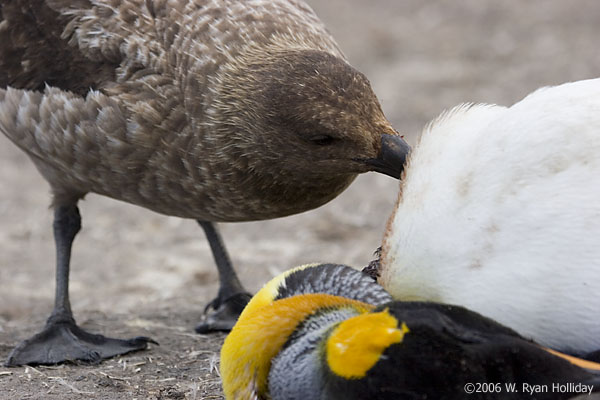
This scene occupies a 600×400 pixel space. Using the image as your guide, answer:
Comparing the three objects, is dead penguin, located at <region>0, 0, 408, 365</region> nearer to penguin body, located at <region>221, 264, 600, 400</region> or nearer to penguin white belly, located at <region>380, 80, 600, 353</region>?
penguin white belly, located at <region>380, 80, 600, 353</region>

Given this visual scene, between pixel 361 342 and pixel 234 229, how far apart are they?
5.15 m

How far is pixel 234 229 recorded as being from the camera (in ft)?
25.6

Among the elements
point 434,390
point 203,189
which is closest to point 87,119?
point 203,189

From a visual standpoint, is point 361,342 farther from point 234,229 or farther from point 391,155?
point 234,229

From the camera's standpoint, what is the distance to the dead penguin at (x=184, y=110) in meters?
4.26

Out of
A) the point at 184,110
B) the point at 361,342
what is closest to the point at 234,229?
the point at 184,110

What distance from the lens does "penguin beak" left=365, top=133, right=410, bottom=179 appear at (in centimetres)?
412

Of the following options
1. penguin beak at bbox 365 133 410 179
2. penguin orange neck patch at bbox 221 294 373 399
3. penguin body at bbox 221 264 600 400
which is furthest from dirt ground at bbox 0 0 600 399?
penguin beak at bbox 365 133 410 179

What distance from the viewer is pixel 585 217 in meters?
2.97

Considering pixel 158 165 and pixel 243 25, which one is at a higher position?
pixel 243 25

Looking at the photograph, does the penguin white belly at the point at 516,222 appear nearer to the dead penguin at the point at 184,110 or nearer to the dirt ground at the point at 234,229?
the dead penguin at the point at 184,110

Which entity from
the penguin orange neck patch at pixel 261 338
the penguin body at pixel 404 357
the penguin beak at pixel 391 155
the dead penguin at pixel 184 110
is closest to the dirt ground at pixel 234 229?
the dead penguin at pixel 184 110

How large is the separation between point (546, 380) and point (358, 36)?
932 centimetres

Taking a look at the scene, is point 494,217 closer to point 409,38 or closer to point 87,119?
point 87,119
